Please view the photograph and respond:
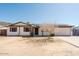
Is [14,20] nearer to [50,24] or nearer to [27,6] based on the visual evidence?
[27,6]

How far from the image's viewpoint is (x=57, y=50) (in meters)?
5.13

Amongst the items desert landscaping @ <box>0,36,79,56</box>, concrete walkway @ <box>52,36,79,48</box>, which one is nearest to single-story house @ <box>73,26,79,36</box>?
concrete walkway @ <box>52,36,79,48</box>

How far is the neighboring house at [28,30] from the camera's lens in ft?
17.2

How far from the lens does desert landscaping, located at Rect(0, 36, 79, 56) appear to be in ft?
16.8

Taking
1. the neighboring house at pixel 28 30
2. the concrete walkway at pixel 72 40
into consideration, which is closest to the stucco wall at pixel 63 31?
the neighboring house at pixel 28 30

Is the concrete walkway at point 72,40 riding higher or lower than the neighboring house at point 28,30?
lower

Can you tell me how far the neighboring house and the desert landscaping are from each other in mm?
118

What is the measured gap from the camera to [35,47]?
520cm

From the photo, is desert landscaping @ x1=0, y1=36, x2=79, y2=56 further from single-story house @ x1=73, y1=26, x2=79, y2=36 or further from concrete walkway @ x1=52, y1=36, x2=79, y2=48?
single-story house @ x1=73, y1=26, x2=79, y2=36

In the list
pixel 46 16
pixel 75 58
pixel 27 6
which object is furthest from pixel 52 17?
pixel 75 58

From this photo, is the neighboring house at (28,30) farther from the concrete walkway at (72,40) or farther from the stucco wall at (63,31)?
the concrete walkway at (72,40)

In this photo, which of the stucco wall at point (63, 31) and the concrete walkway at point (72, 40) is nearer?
the concrete walkway at point (72, 40)

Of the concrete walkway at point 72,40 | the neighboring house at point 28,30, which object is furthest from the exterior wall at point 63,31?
the concrete walkway at point 72,40

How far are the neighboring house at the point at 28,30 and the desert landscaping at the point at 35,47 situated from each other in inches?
4.6
